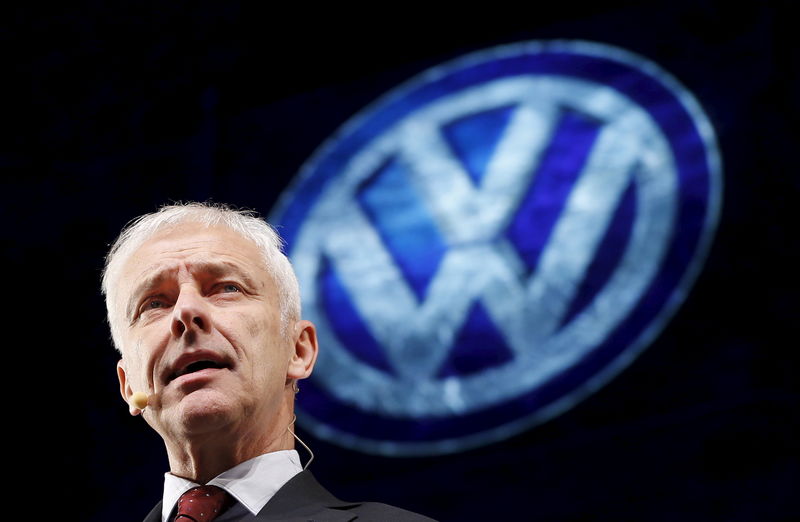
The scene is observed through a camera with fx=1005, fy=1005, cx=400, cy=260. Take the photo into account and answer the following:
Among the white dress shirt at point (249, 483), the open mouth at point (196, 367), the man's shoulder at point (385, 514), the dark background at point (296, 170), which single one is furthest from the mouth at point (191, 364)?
the dark background at point (296, 170)

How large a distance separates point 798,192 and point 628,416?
27.8 inches

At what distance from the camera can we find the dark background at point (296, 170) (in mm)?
2422

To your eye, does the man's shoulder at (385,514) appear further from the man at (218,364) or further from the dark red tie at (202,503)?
the dark red tie at (202,503)

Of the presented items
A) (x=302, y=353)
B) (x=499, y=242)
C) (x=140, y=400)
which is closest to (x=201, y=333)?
(x=140, y=400)

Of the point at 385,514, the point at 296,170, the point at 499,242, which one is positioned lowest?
the point at 385,514

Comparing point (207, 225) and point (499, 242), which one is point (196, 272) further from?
point (499, 242)

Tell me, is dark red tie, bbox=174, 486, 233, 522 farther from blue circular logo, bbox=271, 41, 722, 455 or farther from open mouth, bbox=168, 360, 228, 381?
blue circular logo, bbox=271, 41, 722, 455

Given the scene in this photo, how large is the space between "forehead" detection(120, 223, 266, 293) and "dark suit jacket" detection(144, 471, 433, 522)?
1.14 ft

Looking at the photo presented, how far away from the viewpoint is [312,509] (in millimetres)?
1442

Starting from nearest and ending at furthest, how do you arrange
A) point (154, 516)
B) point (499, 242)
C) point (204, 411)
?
point (204, 411), point (154, 516), point (499, 242)

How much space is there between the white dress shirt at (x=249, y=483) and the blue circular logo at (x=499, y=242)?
1227 mm

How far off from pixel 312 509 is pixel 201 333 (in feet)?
0.99

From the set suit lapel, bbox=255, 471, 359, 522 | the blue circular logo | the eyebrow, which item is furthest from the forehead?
the blue circular logo

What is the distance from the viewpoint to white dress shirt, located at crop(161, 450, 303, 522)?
4.73 feet
